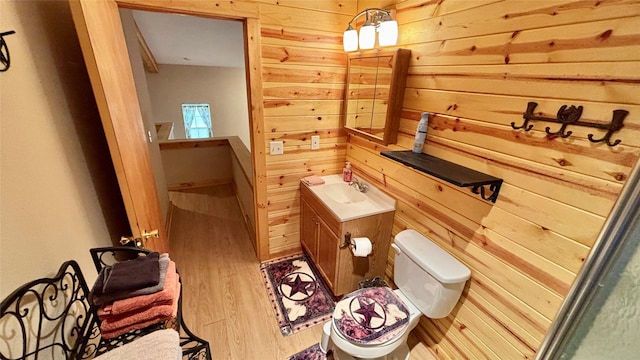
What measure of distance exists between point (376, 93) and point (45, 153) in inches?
68.2

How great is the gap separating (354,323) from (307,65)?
175 cm

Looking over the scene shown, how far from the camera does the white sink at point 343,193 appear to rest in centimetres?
212

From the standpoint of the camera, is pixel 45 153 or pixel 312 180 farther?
pixel 312 180

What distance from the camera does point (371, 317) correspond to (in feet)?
4.61

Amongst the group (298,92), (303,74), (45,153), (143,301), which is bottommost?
(143,301)

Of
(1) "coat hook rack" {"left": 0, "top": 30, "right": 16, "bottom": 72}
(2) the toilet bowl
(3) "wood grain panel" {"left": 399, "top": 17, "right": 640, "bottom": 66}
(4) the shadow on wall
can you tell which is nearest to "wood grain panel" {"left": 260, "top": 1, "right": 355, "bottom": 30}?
(3) "wood grain panel" {"left": 399, "top": 17, "right": 640, "bottom": 66}

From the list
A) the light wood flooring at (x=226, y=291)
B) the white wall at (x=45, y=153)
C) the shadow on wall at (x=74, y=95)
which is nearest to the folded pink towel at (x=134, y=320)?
the white wall at (x=45, y=153)

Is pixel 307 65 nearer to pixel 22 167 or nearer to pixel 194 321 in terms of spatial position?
A: pixel 22 167

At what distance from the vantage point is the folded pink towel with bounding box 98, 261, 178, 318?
971 millimetres

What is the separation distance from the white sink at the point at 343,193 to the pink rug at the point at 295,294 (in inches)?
29.4

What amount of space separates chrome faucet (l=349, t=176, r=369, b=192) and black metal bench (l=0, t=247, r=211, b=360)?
145 centimetres

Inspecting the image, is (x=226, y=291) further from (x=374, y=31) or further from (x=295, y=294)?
(x=374, y=31)

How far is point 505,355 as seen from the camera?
4.05 feet

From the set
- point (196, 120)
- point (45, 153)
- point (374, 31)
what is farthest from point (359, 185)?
point (196, 120)
